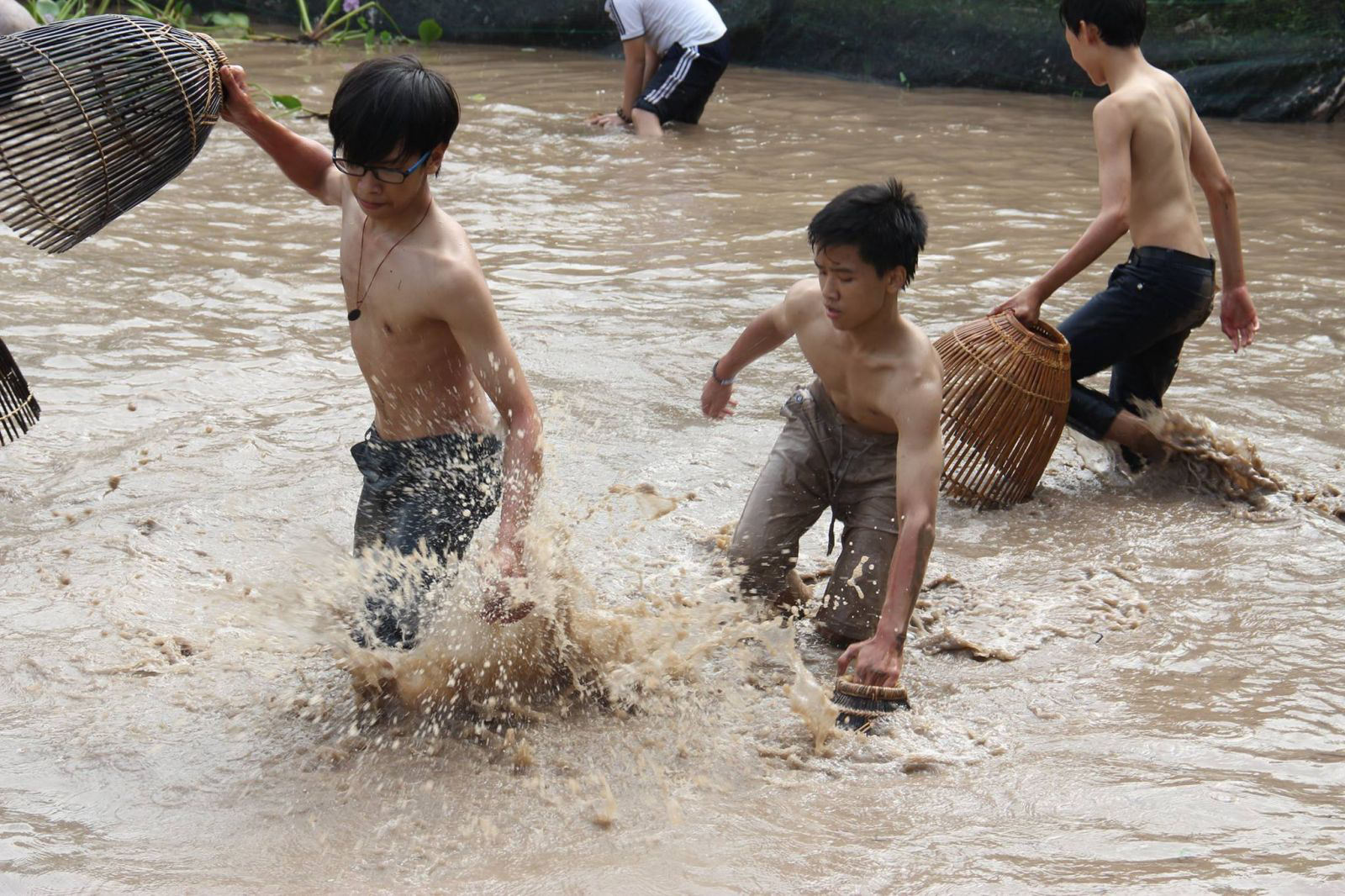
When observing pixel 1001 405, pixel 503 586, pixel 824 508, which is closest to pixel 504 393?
pixel 503 586

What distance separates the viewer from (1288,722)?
2.82 metres

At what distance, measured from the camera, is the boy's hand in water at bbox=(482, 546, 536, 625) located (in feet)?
8.33

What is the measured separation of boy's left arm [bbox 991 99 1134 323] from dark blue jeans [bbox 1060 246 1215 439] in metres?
0.18

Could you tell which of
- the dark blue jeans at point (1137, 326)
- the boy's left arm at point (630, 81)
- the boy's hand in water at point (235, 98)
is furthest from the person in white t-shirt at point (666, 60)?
the boy's hand in water at point (235, 98)

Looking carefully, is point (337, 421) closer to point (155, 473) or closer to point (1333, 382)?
point (155, 473)

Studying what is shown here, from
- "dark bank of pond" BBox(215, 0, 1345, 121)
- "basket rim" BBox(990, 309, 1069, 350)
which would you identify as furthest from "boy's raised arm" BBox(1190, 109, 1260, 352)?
"dark bank of pond" BBox(215, 0, 1345, 121)

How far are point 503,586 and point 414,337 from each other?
556 millimetres

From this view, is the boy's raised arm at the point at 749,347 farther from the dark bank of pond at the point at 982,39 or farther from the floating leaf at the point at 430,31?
the floating leaf at the point at 430,31

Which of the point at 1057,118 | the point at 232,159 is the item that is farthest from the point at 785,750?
the point at 1057,118

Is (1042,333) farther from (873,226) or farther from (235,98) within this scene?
(235,98)

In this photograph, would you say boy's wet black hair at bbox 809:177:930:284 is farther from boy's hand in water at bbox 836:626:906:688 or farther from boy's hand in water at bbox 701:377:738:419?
boy's hand in water at bbox 836:626:906:688

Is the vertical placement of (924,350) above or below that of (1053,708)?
above

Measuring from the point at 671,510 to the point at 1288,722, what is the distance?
1.59 metres

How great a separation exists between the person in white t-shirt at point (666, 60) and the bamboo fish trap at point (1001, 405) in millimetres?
4949
